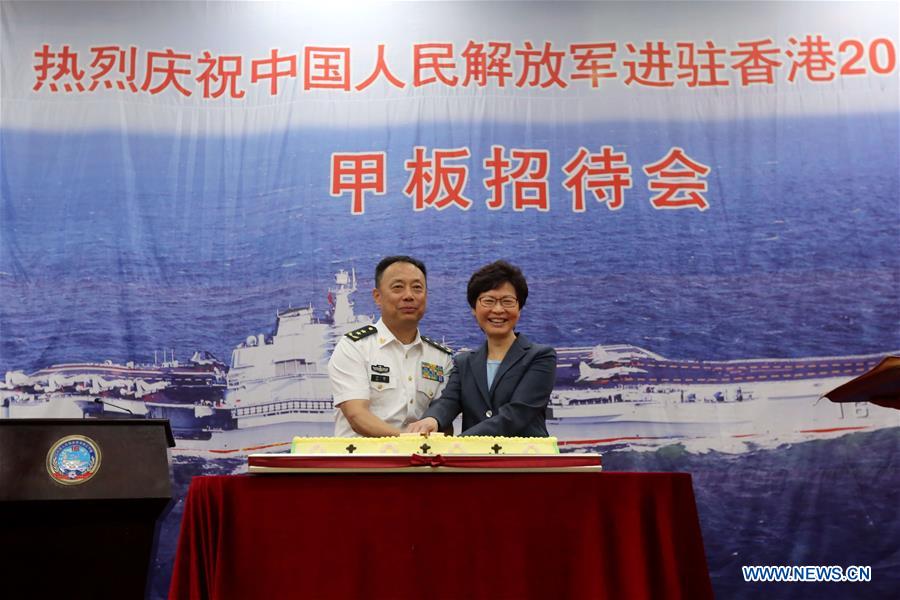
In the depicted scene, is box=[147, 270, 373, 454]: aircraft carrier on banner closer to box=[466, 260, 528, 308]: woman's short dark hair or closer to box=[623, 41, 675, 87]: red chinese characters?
box=[466, 260, 528, 308]: woman's short dark hair

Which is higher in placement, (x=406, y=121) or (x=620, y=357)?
(x=406, y=121)

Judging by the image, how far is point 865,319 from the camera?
4.03m

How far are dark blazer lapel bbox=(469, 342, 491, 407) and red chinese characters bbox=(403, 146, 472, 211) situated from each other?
50.5 inches

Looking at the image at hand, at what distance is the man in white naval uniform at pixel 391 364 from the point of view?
123 inches

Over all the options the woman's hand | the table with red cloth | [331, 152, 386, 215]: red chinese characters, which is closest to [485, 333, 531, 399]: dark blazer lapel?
the woman's hand

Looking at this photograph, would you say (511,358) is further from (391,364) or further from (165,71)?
(165,71)

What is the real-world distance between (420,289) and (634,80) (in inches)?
68.4

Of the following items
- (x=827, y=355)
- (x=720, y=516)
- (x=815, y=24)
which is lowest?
(x=720, y=516)

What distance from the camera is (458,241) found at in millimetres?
4102

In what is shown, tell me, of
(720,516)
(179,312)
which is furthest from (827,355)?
(179,312)

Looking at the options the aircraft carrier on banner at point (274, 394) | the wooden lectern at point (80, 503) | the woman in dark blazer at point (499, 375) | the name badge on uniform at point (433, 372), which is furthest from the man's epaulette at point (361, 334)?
the wooden lectern at point (80, 503)

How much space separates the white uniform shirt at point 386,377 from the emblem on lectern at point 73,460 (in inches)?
36.0

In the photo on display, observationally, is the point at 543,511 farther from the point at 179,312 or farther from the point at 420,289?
the point at 179,312

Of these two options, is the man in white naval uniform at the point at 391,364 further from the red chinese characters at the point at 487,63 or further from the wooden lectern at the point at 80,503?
the red chinese characters at the point at 487,63
